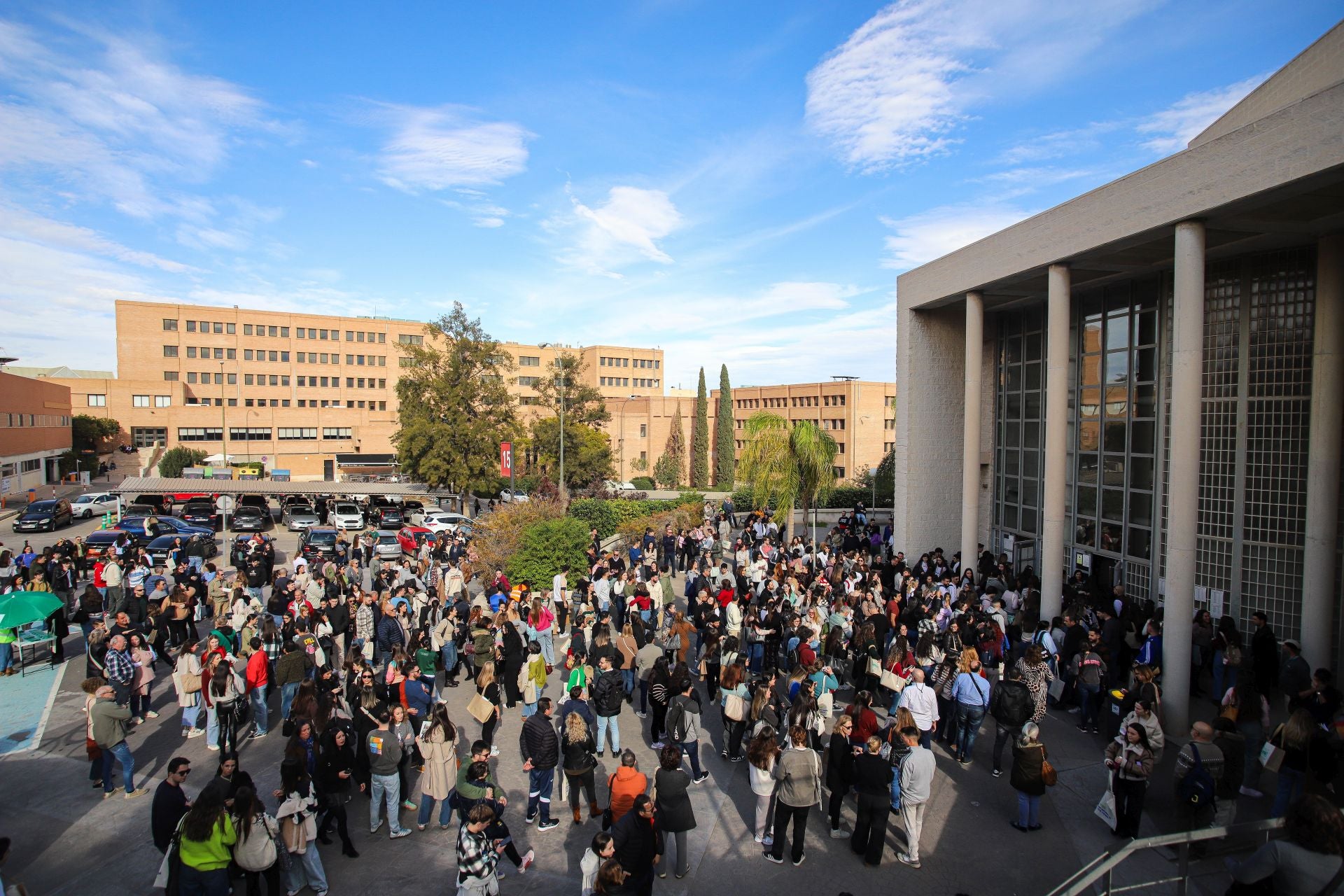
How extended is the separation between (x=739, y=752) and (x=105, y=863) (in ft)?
23.9

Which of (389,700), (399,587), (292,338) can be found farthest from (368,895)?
(292,338)

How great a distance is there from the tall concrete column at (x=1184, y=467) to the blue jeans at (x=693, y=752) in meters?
7.42

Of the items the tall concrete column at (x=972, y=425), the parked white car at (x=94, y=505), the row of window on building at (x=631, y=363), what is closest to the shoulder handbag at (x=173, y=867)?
the tall concrete column at (x=972, y=425)

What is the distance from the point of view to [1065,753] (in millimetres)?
10266

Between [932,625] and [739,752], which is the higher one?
[932,625]

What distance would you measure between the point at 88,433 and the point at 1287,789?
7411 cm

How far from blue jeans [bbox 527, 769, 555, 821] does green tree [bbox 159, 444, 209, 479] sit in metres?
58.0

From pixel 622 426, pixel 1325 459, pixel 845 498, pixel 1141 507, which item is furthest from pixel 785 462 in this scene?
pixel 622 426

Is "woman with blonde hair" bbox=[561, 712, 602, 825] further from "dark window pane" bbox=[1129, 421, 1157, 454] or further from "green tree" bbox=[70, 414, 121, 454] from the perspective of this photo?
"green tree" bbox=[70, 414, 121, 454]

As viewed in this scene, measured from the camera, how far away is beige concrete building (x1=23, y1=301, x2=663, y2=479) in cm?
6272

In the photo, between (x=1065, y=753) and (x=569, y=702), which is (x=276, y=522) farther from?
(x=1065, y=753)

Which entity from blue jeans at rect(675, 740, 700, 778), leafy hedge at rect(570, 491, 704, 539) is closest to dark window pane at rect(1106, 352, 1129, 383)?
blue jeans at rect(675, 740, 700, 778)

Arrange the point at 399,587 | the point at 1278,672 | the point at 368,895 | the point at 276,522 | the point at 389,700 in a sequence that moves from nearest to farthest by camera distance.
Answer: the point at 368,895 < the point at 389,700 < the point at 1278,672 < the point at 399,587 < the point at 276,522

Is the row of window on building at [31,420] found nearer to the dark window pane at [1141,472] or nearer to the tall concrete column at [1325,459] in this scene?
the dark window pane at [1141,472]
